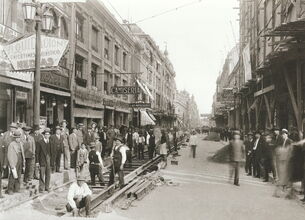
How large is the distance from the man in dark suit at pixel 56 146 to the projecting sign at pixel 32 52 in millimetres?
2668

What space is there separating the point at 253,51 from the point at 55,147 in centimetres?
2045

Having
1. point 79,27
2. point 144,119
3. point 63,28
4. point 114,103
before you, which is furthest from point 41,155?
point 144,119

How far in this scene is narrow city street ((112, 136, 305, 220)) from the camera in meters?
9.04

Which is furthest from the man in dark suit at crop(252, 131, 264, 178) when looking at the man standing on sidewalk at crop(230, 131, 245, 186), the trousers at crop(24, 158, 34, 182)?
the trousers at crop(24, 158, 34, 182)

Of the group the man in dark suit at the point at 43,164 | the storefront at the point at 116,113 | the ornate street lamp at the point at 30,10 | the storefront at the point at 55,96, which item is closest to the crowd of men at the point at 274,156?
the man in dark suit at the point at 43,164

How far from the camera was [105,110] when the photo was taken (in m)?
33.9

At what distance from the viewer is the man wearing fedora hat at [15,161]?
1084 centimetres

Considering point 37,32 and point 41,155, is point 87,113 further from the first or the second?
point 37,32

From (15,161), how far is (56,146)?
3489 mm

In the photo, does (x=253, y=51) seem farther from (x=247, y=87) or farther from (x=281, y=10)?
(x=281, y=10)

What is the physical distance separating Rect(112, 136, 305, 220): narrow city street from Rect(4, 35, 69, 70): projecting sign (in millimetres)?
4862

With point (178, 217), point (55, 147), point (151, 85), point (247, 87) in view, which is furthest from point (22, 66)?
point (151, 85)

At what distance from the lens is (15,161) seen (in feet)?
36.2

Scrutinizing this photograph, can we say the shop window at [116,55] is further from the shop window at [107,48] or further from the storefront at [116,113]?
the storefront at [116,113]
